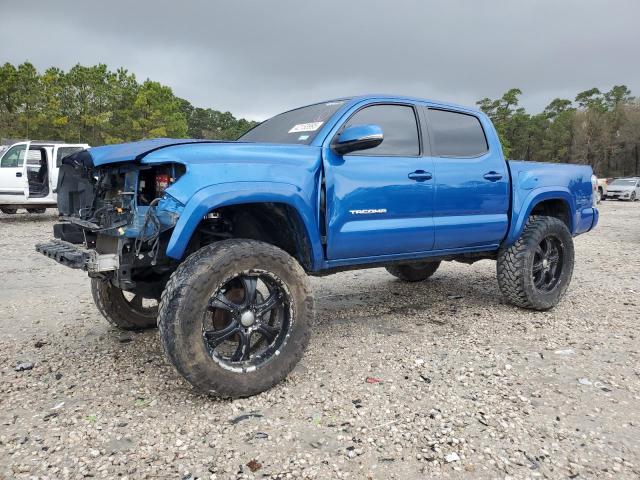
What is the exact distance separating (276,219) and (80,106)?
95.4ft

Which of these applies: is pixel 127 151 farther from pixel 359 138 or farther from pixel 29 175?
pixel 29 175

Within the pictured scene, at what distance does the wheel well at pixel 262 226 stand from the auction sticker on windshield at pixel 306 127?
2.50 feet

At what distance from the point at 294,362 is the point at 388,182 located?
1.50 meters

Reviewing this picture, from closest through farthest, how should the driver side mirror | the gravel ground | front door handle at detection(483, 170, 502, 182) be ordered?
the gravel ground → the driver side mirror → front door handle at detection(483, 170, 502, 182)

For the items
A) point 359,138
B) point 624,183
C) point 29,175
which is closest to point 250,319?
point 359,138

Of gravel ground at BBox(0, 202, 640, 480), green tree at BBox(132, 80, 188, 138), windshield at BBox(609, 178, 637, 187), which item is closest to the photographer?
gravel ground at BBox(0, 202, 640, 480)

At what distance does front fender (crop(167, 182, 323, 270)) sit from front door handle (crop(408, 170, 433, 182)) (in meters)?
1.00

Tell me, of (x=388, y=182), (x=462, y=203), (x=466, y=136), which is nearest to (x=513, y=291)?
(x=462, y=203)

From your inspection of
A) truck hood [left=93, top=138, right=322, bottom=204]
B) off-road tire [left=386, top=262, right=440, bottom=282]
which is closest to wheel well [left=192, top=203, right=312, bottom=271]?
truck hood [left=93, top=138, right=322, bottom=204]

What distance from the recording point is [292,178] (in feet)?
10.3

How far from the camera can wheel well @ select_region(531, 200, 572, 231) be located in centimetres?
522

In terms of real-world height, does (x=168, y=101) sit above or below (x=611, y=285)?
above

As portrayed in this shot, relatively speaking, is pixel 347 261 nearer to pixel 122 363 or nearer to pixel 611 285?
pixel 122 363

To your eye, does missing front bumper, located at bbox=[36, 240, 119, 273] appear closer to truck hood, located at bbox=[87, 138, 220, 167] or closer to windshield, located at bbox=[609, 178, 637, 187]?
truck hood, located at bbox=[87, 138, 220, 167]
